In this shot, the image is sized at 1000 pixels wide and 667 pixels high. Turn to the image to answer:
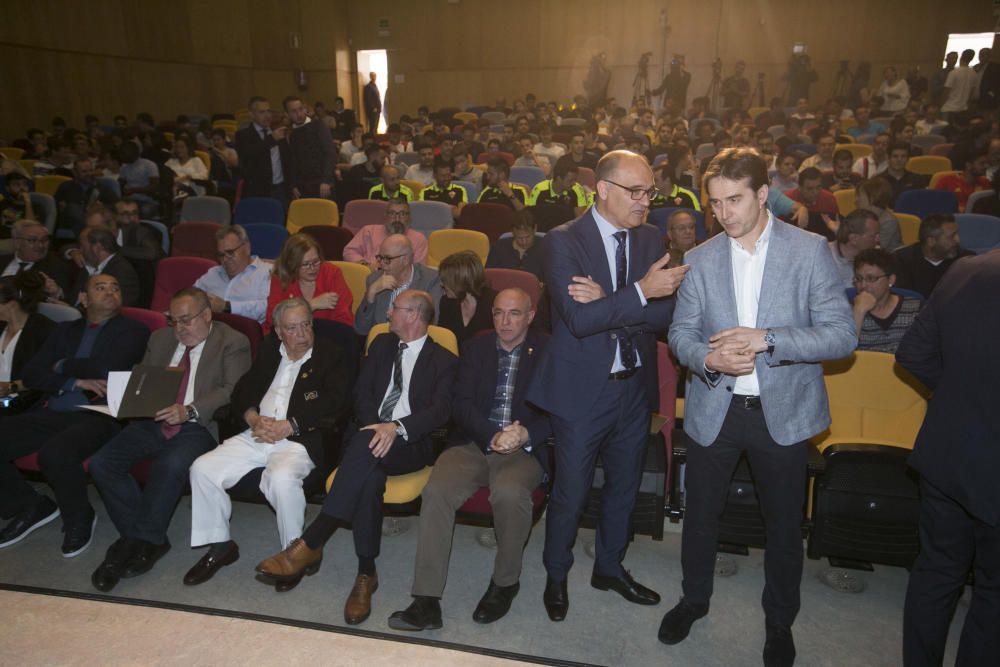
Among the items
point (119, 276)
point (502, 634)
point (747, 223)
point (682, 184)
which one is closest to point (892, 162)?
point (682, 184)

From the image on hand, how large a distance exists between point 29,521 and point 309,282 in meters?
1.84

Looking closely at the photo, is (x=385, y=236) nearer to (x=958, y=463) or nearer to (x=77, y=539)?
(x=77, y=539)

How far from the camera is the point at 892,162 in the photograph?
707cm

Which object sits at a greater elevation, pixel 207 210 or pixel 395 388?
pixel 207 210

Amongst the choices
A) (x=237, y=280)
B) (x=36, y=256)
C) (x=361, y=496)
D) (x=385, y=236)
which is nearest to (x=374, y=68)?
(x=385, y=236)

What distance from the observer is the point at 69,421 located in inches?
137

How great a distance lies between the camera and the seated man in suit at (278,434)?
118 inches

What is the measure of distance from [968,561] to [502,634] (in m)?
1.56

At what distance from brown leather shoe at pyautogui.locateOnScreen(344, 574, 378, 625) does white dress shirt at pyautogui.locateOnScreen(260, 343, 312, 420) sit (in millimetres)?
864

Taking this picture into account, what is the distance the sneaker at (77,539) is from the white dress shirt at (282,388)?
955 mm

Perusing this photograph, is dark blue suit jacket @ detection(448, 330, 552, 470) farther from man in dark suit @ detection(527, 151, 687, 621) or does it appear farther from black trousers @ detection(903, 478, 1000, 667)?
black trousers @ detection(903, 478, 1000, 667)

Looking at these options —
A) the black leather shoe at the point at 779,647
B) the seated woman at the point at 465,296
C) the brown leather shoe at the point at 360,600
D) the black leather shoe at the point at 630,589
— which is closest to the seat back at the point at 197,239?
the seated woman at the point at 465,296

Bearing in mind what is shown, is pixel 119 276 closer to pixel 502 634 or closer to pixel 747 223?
pixel 502 634

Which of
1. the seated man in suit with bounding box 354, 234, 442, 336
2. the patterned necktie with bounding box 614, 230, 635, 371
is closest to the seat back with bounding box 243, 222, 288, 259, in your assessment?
the seated man in suit with bounding box 354, 234, 442, 336
